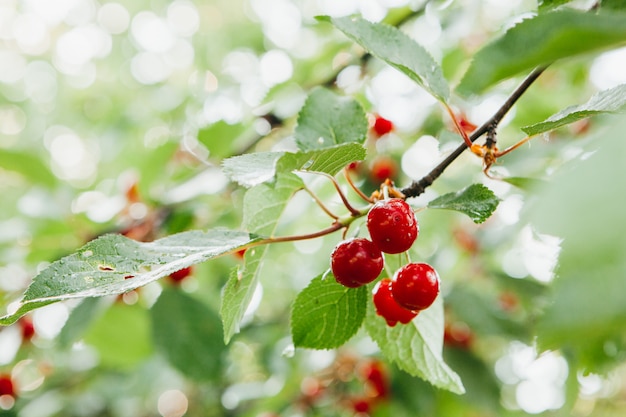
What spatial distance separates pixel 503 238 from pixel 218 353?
1457mm

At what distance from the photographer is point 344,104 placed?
1456 millimetres

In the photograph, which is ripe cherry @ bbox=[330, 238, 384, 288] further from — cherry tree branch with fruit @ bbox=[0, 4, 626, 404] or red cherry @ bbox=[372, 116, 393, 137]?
red cherry @ bbox=[372, 116, 393, 137]

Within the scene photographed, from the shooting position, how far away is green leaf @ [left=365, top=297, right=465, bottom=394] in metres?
1.39

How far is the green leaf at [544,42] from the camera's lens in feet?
1.71

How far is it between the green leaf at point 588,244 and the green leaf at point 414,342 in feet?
3.17

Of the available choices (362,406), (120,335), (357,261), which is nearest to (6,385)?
(120,335)

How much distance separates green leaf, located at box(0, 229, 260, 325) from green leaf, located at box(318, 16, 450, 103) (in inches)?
18.4

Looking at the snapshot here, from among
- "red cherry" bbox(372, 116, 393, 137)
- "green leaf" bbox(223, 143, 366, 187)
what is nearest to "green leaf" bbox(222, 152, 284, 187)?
"green leaf" bbox(223, 143, 366, 187)

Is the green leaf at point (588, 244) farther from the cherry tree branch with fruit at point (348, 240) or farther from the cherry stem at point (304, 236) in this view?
the cherry stem at point (304, 236)

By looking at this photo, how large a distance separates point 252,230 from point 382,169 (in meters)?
1.03

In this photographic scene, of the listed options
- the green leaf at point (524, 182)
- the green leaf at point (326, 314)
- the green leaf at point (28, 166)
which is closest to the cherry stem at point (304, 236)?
the green leaf at point (326, 314)

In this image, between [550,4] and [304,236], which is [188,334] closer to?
[304,236]

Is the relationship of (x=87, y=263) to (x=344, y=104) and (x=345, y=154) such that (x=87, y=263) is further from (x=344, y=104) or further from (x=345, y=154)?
(x=344, y=104)

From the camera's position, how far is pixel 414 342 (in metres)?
1.42
